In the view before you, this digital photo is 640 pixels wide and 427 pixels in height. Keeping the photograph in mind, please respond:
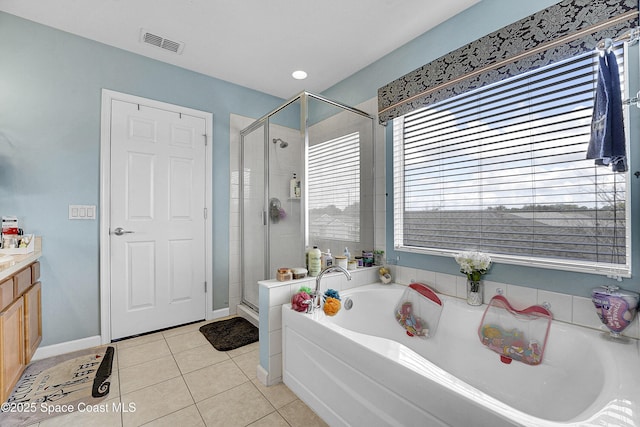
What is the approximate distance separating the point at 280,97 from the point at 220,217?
163 centimetres

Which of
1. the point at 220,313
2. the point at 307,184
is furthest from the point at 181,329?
the point at 307,184

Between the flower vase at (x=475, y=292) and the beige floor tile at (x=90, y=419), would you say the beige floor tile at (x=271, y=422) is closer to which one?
the beige floor tile at (x=90, y=419)

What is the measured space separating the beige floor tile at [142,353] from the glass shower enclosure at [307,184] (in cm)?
85

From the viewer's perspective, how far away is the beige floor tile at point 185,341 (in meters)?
2.27

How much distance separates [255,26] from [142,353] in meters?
2.71

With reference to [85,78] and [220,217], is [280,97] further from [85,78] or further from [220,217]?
[85,78]

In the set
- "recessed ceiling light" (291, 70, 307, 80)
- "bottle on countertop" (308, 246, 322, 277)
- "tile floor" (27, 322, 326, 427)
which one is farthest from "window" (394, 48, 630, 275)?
"tile floor" (27, 322, 326, 427)

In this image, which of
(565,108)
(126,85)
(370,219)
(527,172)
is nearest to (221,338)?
(370,219)

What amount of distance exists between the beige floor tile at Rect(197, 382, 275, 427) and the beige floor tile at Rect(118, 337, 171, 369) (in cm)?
78

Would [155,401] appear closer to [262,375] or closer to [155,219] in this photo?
[262,375]

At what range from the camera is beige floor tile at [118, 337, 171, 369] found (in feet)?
6.74

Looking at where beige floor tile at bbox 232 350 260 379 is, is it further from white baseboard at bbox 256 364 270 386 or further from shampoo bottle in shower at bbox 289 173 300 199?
shampoo bottle in shower at bbox 289 173 300 199

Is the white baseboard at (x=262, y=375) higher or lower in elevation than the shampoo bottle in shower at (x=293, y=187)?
lower

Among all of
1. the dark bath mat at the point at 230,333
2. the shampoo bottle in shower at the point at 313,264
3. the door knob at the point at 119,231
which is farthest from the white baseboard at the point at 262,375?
the door knob at the point at 119,231
